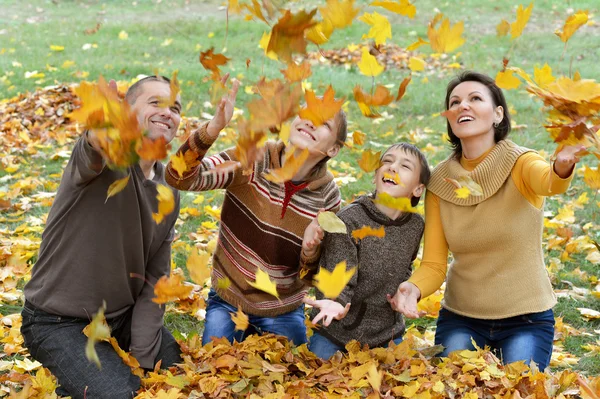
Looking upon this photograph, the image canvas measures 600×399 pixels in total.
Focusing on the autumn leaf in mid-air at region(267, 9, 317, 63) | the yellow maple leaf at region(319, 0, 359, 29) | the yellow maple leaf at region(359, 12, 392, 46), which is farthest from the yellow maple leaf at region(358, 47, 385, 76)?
the autumn leaf in mid-air at region(267, 9, 317, 63)

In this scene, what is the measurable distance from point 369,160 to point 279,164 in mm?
372

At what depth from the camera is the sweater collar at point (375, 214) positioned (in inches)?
102

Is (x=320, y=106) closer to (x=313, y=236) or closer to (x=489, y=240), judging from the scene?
(x=313, y=236)

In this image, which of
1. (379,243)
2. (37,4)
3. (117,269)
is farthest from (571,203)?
(37,4)

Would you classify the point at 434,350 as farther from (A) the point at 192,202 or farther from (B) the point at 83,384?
(A) the point at 192,202

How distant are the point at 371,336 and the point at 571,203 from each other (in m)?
2.66

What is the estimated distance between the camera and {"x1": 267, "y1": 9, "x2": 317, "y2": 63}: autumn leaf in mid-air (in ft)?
5.85

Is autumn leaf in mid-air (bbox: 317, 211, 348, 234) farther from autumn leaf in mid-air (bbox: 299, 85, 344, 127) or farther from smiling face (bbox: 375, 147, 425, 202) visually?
autumn leaf in mid-air (bbox: 299, 85, 344, 127)

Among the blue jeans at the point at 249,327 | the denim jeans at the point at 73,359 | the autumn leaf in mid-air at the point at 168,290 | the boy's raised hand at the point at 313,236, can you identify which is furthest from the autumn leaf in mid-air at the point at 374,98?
the denim jeans at the point at 73,359

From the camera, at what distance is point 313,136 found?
8.10 ft

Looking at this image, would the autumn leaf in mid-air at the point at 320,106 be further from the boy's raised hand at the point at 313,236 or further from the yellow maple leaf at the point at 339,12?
the boy's raised hand at the point at 313,236

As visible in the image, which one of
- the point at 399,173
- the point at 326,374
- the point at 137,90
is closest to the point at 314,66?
the point at 399,173

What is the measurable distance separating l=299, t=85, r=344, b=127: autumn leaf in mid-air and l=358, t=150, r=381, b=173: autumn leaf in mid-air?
505mm

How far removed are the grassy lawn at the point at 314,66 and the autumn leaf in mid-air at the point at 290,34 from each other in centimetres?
50
